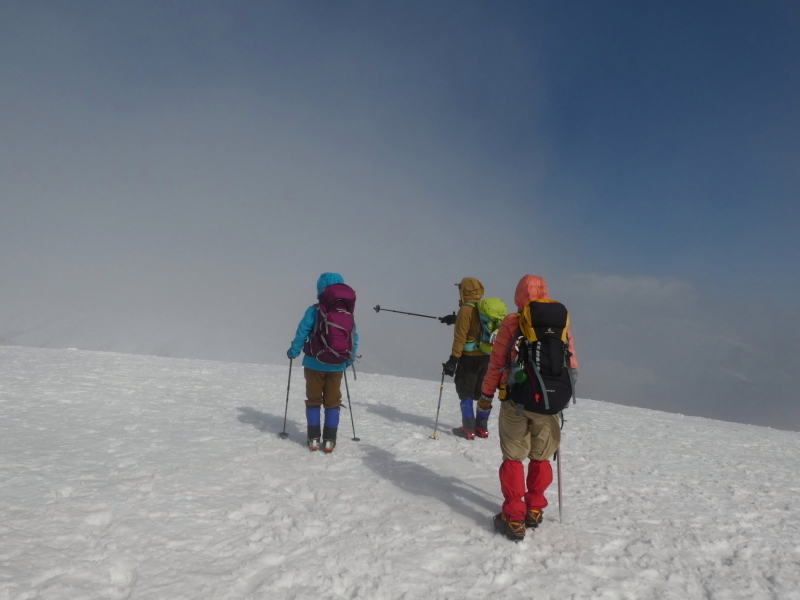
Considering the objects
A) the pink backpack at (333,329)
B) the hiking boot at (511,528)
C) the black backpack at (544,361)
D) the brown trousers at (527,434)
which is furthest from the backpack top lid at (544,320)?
the pink backpack at (333,329)

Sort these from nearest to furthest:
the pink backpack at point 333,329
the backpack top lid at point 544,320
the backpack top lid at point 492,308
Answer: the backpack top lid at point 544,320 → the pink backpack at point 333,329 → the backpack top lid at point 492,308

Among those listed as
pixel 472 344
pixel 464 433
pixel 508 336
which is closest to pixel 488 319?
pixel 472 344

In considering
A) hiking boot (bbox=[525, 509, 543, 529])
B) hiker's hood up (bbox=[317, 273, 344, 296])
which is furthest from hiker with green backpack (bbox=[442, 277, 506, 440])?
hiking boot (bbox=[525, 509, 543, 529])

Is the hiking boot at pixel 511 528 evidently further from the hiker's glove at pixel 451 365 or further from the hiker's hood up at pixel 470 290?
the hiker's hood up at pixel 470 290

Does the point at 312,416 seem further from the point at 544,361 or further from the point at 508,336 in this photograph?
the point at 544,361

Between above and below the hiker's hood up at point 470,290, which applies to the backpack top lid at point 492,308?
below

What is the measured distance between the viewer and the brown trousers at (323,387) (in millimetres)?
7586

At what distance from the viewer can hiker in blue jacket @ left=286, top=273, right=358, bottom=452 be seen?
7.35 meters

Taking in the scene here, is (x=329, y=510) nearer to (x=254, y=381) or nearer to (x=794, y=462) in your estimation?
(x=794, y=462)

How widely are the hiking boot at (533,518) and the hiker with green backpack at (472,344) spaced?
11.7ft

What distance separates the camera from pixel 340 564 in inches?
172

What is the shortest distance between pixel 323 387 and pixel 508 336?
3529 mm

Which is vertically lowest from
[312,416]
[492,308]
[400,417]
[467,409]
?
[400,417]

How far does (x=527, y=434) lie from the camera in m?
5.21
